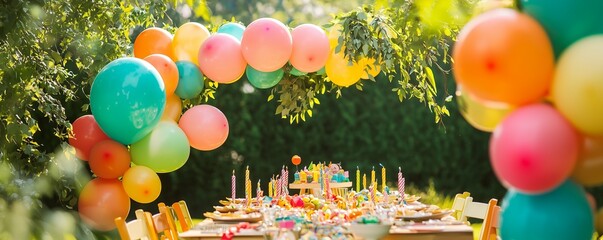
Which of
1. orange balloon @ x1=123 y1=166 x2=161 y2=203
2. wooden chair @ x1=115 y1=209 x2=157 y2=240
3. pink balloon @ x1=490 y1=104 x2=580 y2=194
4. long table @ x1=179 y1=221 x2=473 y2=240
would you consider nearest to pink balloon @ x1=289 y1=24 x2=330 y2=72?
orange balloon @ x1=123 y1=166 x2=161 y2=203

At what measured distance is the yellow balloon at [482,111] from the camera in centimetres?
331

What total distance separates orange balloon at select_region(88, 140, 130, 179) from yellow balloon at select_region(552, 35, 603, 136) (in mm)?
4081

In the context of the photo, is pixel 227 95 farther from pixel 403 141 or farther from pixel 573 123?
pixel 573 123

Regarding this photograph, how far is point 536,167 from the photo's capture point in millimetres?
2906

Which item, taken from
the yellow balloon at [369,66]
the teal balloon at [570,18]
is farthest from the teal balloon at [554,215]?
the yellow balloon at [369,66]

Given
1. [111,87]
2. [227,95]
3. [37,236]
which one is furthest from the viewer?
[227,95]

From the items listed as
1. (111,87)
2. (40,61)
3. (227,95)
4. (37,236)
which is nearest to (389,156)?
(227,95)

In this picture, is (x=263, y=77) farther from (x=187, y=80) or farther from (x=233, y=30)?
(x=187, y=80)

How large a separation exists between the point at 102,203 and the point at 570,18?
4.31 m

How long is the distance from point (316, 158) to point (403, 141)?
3.48 ft

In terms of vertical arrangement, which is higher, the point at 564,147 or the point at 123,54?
the point at 123,54

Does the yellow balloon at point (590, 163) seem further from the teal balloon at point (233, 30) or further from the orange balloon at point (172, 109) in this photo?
the teal balloon at point (233, 30)

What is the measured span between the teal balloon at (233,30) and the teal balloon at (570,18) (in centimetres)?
426

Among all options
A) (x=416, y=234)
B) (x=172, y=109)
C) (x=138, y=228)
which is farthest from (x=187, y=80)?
(x=416, y=234)
